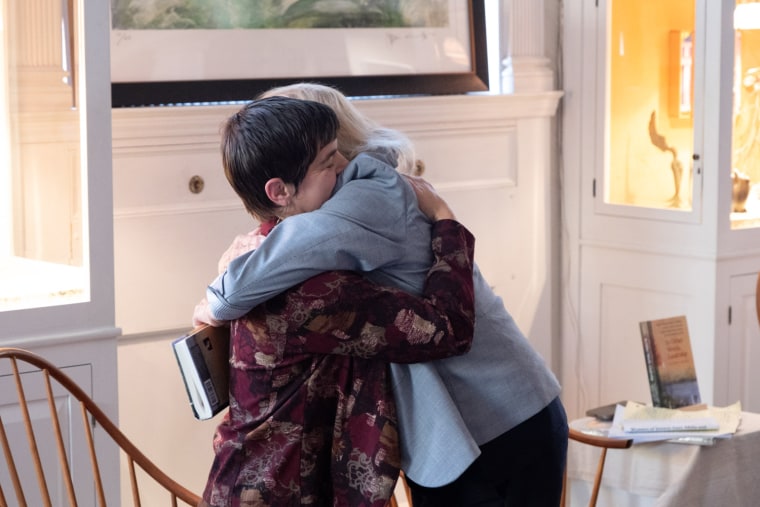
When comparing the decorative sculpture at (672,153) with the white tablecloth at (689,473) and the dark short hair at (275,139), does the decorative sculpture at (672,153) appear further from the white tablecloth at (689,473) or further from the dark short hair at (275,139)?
the dark short hair at (275,139)

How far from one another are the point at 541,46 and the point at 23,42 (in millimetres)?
2207

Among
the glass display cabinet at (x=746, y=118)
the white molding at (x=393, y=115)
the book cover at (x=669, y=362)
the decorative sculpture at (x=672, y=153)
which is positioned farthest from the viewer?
the decorative sculpture at (x=672, y=153)

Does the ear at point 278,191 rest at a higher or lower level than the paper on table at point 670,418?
higher

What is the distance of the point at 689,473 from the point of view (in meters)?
2.65

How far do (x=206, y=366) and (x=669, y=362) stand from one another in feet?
5.21

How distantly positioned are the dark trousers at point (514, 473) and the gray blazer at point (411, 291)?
27 millimetres

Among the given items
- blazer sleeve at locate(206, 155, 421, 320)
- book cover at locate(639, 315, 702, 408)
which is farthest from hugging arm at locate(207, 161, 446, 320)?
book cover at locate(639, 315, 702, 408)

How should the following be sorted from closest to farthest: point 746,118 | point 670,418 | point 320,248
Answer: point 320,248, point 670,418, point 746,118

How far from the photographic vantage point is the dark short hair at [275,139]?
158 cm

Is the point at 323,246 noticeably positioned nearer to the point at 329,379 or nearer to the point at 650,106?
the point at 329,379

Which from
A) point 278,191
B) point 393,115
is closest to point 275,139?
point 278,191

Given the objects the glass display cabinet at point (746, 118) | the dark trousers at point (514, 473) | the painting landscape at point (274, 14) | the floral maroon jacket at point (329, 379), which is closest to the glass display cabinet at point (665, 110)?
the glass display cabinet at point (746, 118)

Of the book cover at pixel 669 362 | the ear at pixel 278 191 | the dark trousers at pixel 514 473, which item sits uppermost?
the ear at pixel 278 191

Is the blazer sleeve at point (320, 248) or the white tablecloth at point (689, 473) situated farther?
the white tablecloth at point (689, 473)
